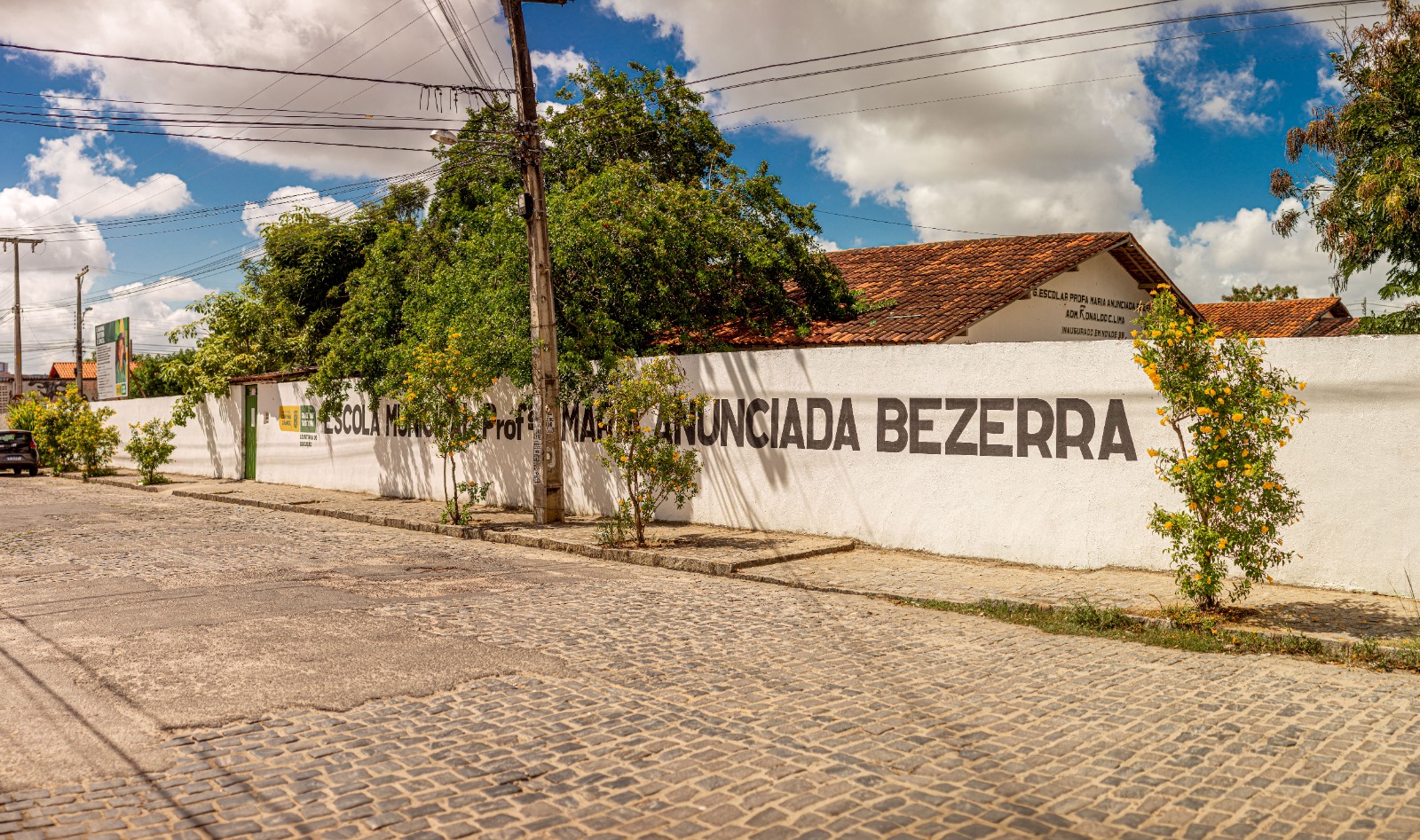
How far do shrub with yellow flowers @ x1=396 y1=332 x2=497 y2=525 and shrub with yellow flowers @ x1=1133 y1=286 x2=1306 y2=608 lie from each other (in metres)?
9.52

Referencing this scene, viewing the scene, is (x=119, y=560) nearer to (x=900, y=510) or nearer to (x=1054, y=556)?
(x=900, y=510)

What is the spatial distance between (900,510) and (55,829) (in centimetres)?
901

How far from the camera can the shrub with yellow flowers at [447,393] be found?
14.2 m

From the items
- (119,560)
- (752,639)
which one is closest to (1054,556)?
(752,639)

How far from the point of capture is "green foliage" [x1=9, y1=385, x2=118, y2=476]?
2764cm

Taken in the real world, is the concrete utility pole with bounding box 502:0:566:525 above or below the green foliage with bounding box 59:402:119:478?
above

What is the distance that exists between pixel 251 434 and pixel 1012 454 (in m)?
20.9

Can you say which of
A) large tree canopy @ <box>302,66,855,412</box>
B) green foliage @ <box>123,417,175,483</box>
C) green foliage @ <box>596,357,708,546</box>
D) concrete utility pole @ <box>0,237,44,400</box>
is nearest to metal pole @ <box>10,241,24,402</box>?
concrete utility pole @ <box>0,237,44,400</box>

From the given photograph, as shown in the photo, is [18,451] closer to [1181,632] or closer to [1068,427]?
[1068,427]

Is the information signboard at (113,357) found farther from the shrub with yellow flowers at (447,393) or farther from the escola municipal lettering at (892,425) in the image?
the escola municipal lettering at (892,425)

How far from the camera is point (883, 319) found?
1591 cm

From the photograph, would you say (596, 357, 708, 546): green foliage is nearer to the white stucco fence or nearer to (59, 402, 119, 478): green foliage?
the white stucco fence

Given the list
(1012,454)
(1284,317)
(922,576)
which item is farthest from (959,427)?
(1284,317)

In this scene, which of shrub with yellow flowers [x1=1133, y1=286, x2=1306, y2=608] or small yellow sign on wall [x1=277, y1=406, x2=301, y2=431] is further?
small yellow sign on wall [x1=277, y1=406, x2=301, y2=431]
